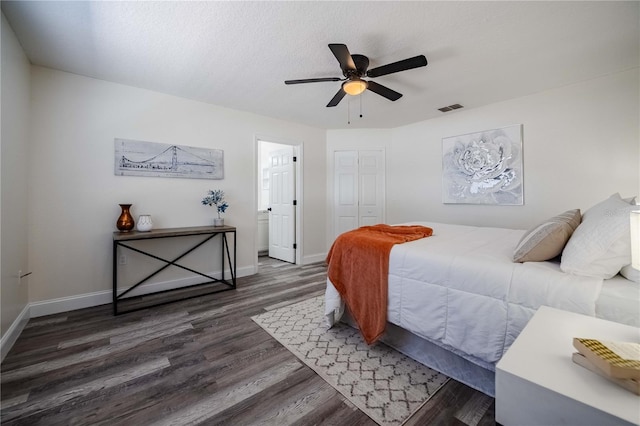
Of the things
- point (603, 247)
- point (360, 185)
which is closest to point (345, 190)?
point (360, 185)

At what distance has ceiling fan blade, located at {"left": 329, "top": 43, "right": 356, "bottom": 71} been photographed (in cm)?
187

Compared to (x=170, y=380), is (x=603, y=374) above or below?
above

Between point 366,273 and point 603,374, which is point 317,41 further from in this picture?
point 603,374

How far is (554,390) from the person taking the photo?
0.65 meters

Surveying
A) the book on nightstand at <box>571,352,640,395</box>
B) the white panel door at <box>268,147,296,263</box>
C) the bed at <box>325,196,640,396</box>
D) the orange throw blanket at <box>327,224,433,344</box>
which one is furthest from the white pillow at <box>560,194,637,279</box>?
the white panel door at <box>268,147,296,263</box>

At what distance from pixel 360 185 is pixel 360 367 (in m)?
3.50

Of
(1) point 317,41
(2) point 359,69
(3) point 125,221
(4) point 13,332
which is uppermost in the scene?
(1) point 317,41

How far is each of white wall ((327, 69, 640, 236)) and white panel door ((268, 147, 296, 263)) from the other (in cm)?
223

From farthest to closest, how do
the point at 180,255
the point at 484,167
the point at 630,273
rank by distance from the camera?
the point at 484,167 < the point at 180,255 < the point at 630,273

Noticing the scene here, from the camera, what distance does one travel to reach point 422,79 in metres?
2.85

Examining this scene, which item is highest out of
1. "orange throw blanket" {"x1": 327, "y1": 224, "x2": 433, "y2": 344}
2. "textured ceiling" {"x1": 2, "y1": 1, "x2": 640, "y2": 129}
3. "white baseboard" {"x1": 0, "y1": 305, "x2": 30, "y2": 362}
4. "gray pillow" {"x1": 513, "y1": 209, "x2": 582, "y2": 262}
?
"textured ceiling" {"x1": 2, "y1": 1, "x2": 640, "y2": 129}

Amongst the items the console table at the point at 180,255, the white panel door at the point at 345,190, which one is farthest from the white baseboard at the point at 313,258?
the console table at the point at 180,255

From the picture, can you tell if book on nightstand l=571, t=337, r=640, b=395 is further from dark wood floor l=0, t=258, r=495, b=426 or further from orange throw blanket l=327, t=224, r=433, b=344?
orange throw blanket l=327, t=224, r=433, b=344

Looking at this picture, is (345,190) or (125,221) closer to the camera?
(125,221)
